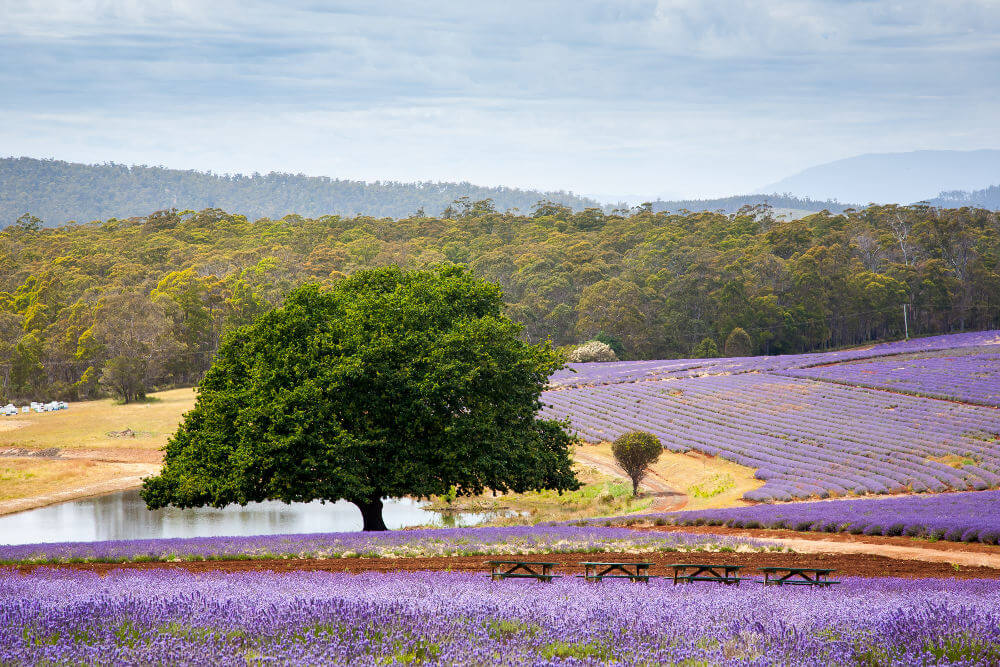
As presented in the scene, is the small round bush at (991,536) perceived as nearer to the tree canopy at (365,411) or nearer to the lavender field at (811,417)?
the tree canopy at (365,411)

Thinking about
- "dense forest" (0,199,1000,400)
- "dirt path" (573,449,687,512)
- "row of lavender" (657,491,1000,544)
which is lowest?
"dirt path" (573,449,687,512)

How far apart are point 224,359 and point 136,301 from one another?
194 ft

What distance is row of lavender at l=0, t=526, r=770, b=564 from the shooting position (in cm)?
1459

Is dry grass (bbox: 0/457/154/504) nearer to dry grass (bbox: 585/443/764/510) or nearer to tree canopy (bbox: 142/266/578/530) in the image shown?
tree canopy (bbox: 142/266/578/530)

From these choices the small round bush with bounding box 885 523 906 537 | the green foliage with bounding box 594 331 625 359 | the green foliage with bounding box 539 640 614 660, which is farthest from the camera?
the green foliage with bounding box 594 331 625 359

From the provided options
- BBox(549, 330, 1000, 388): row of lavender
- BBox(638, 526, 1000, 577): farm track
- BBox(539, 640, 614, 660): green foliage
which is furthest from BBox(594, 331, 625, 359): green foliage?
BBox(539, 640, 614, 660): green foliage

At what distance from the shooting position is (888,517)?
20359 millimetres

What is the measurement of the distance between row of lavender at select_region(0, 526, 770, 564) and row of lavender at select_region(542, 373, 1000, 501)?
1504cm

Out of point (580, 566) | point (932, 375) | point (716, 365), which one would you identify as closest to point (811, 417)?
point (932, 375)

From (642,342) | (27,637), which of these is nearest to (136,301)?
(642,342)

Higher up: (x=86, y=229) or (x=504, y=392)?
(x=86, y=229)

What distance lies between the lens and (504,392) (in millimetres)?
24516

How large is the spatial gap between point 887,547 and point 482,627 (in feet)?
46.1

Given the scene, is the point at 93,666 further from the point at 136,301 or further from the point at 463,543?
the point at 136,301
